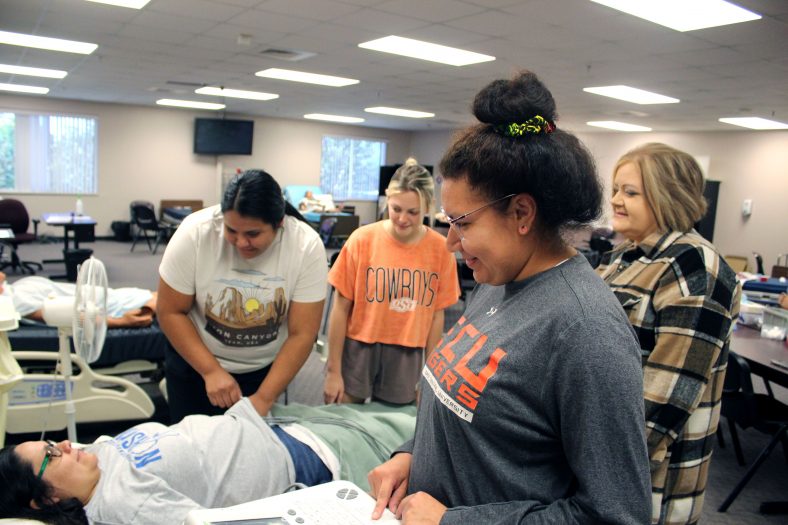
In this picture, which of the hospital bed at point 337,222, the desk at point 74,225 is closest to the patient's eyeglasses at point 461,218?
the desk at point 74,225

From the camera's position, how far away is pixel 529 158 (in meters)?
0.78

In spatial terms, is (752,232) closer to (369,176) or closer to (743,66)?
(743,66)

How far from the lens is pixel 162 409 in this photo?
314 cm

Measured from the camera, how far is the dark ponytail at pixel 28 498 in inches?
57.1

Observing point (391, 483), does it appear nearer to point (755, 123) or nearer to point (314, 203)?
point (755, 123)

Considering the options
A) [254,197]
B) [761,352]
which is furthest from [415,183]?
[761,352]

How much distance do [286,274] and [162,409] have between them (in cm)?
173

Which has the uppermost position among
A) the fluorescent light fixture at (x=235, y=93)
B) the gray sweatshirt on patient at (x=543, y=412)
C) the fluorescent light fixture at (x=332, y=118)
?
the fluorescent light fixture at (x=332, y=118)

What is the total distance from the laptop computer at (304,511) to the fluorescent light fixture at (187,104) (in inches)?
398

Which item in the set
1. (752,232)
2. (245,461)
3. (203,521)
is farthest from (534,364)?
(752,232)

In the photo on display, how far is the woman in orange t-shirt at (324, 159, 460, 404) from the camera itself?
221 cm

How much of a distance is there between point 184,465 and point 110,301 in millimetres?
2169

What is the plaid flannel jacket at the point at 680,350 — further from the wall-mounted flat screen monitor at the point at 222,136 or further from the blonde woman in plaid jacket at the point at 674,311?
the wall-mounted flat screen monitor at the point at 222,136

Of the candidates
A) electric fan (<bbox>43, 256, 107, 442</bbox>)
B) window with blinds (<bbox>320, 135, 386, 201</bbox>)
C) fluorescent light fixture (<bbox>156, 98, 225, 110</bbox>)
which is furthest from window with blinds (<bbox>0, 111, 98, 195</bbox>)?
electric fan (<bbox>43, 256, 107, 442</bbox>)
